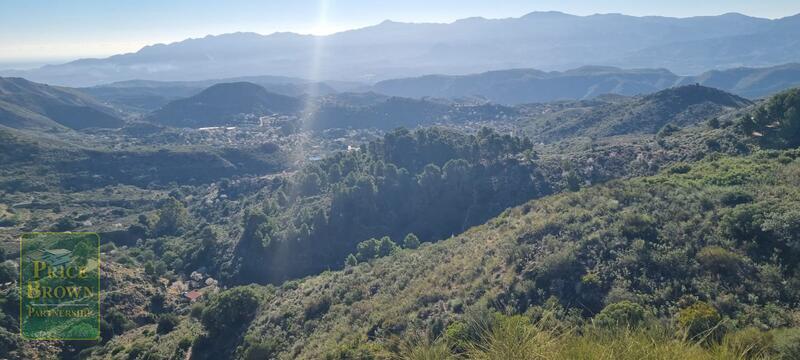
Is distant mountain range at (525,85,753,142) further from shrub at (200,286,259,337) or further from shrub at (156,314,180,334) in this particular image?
shrub at (156,314,180,334)

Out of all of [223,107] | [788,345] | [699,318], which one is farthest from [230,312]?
[223,107]

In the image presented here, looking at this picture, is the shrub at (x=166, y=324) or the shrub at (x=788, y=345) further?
the shrub at (x=166, y=324)

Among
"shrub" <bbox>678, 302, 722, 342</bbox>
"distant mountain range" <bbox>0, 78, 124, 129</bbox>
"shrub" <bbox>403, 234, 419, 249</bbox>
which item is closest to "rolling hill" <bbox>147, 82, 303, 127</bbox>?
"distant mountain range" <bbox>0, 78, 124, 129</bbox>

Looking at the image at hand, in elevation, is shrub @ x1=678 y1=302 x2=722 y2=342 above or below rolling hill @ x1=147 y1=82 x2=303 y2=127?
below

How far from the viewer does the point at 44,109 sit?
12762cm

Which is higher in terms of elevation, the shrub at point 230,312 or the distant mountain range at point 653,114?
the distant mountain range at point 653,114

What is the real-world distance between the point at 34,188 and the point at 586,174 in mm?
72016

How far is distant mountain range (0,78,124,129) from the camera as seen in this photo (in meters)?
112

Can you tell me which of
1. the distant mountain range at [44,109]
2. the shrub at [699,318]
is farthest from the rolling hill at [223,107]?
the shrub at [699,318]

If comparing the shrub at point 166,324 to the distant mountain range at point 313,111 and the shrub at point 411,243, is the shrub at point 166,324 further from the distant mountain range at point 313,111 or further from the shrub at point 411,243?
the distant mountain range at point 313,111

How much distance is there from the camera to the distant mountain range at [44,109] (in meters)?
112

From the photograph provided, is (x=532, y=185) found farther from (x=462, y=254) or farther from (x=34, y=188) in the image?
(x=34, y=188)

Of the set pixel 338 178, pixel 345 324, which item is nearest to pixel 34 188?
pixel 338 178

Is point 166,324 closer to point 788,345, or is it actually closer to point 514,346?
point 514,346
